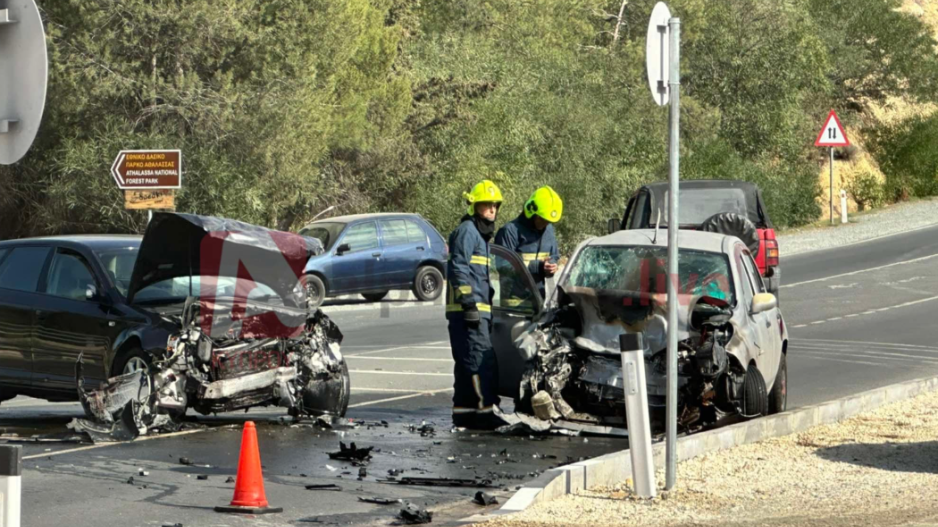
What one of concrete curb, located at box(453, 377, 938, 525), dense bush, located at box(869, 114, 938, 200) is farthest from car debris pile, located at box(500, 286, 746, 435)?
dense bush, located at box(869, 114, 938, 200)

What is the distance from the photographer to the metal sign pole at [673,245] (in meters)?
8.39

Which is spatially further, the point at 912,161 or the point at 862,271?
the point at 912,161

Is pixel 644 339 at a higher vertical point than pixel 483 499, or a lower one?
higher

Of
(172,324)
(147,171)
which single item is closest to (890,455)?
(172,324)

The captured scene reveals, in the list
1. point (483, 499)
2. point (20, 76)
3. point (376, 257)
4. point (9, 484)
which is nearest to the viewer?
point (9, 484)

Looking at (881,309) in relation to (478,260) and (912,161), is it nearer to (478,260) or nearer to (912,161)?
(478,260)

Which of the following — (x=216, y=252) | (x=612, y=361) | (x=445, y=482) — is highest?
(x=216, y=252)

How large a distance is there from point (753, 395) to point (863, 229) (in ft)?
90.2

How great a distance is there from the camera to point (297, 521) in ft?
26.7

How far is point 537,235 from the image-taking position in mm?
13086

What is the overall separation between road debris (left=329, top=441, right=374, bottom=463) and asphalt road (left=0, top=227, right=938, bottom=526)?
9 centimetres

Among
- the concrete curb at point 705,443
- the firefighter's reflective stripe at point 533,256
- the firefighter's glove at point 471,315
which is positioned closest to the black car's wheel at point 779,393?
the concrete curb at point 705,443

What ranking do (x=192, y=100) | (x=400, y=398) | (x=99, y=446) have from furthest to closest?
(x=192, y=100)
(x=400, y=398)
(x=99, y=446)

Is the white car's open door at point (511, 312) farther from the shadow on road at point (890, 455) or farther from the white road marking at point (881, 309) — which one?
the white road marking at point (881, 309)
